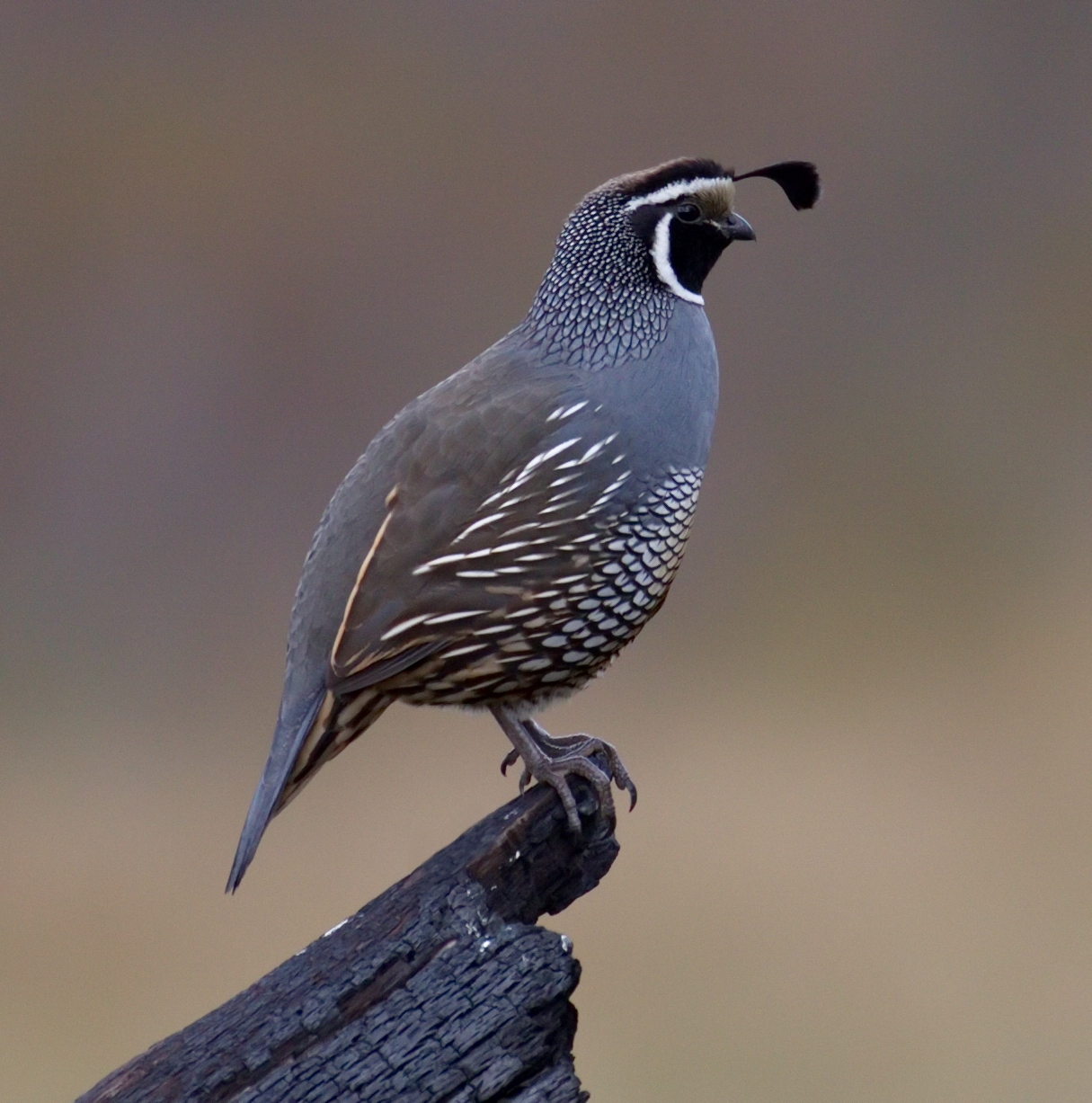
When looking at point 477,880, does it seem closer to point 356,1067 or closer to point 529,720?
point 356,1067

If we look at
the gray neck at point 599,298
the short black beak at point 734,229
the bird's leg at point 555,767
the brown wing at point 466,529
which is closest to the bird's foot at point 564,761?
the bird's leg at point 555,767

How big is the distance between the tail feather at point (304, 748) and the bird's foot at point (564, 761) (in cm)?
25

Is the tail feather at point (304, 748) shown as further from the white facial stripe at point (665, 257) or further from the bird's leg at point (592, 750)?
the white facial stripe at point (665, 257)

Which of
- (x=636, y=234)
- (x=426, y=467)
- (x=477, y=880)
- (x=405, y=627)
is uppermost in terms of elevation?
(x=636, y=234)

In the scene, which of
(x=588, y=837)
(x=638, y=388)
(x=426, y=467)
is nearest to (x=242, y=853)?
(x=588, y=837)

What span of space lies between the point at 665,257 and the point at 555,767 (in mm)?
974

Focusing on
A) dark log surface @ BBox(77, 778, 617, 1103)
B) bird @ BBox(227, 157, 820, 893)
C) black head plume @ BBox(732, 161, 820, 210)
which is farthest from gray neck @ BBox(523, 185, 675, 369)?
dark log surface @ BBox(77, 778, 617, 1103)

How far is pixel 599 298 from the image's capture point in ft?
8.96

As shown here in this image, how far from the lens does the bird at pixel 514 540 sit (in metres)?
2.51

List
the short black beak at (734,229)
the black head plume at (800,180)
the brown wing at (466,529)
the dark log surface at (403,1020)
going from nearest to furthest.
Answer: the dark log surface at (403,1020) → the brown wing at (466,529) → the short black beak at (734,229) → the black head plume at (800,180)

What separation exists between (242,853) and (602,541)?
79 centimetres

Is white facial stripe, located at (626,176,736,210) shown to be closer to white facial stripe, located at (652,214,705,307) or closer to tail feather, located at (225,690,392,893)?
white facial stripe, located at (652,214,705,307)

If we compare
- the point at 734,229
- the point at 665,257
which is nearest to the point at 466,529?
the point at 665,257

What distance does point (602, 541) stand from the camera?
2.56 metres
